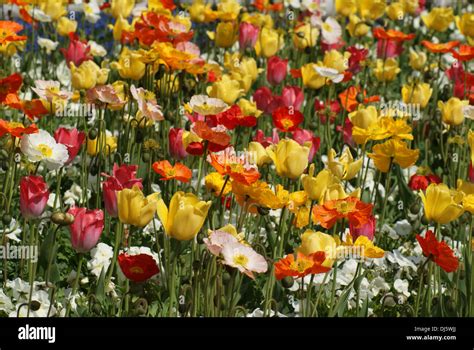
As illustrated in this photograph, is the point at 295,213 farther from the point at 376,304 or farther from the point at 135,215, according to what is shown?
the point at 135,215

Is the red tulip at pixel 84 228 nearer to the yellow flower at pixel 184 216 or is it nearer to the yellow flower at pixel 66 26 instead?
the yellow flower at pixel 184 216

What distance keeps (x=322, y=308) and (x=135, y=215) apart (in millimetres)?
826

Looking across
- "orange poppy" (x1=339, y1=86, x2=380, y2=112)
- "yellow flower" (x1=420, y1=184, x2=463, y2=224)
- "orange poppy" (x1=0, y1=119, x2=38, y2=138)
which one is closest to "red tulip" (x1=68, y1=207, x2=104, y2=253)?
"orange poppy" (x1=0, y1=119, x2=38, y2=138)

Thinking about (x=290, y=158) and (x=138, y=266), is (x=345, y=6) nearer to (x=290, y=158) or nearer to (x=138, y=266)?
(x=290, y=158)

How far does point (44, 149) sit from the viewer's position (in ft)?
12.1

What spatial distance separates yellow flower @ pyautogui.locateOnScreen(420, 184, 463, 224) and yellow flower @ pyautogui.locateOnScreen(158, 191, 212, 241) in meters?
0.76

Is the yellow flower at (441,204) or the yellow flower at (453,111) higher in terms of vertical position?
the yellow flower at (441,204)

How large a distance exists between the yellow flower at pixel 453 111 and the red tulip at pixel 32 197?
1992mm

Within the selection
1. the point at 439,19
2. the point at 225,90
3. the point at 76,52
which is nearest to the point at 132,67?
the point at 225,90

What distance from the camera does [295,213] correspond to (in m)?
3.72

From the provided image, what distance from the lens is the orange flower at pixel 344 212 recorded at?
3.21 m

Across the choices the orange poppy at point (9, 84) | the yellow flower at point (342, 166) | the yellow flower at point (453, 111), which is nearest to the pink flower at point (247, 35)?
the yellow flower at point (453, 111)

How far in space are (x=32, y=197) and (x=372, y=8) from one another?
323 centimetres
